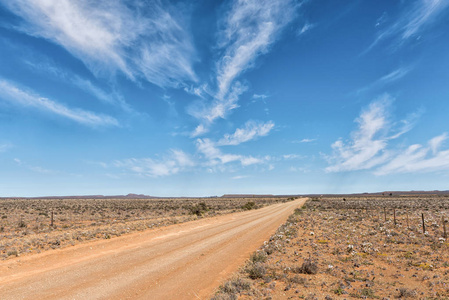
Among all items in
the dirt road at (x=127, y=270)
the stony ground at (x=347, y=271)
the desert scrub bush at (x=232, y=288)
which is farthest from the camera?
→ the dirt road at (x=127, y=270)

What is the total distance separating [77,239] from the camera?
18.8 meters

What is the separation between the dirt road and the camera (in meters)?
8.83

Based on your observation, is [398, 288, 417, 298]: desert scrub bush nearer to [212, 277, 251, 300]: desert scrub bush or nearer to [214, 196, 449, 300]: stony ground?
[214, 196, 449, 300]: stony ground

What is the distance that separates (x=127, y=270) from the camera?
1136 cm

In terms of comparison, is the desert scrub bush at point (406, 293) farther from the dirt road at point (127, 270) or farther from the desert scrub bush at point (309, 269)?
the dirt road at point (127, 270)

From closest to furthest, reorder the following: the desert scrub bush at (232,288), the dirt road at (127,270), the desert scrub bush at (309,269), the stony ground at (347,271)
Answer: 1. the desert scrub bush at (232,288)
2. the stony ground at (347,271)
3. the dirt road at (127,270)
4. the desert scrub bush at (309,269)

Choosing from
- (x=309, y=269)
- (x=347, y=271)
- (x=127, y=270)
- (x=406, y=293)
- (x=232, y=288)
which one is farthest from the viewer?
(x=127, y=270)

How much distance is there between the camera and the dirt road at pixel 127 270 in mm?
8828

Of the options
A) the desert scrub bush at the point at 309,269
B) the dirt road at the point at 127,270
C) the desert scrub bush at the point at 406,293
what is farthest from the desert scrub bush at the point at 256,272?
the desert scrub bush at the point at 406,293

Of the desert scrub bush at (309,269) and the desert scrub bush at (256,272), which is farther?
the desert scrub bush at (309,269)

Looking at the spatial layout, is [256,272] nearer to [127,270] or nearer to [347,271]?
[347,271]

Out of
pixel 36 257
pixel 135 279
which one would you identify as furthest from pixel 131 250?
pixel 135 279

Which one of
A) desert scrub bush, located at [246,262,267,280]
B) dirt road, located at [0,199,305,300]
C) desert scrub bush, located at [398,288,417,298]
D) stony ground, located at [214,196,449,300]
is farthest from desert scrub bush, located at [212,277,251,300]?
desert scrub bush, located at [398,288,417,298]

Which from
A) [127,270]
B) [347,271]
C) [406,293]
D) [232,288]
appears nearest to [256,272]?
[232,288]
